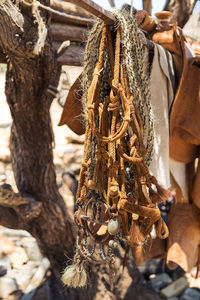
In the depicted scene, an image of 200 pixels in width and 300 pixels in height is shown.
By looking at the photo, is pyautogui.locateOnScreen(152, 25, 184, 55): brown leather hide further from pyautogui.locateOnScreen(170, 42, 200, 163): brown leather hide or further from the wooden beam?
the wooden beam

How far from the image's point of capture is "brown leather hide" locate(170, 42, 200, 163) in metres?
1.31

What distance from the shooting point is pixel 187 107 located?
1353mm

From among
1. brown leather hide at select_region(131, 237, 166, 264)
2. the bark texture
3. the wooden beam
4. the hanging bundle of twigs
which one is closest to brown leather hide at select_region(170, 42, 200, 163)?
the hanging bundle of twigs

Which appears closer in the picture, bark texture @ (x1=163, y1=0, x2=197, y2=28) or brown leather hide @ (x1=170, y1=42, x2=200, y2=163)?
brown leather hide @ (x1=170, y1=42, x2=200, y2=163)

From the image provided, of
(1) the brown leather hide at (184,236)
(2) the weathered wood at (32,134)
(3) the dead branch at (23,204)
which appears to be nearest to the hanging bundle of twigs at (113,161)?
(2) the weathered wood at (32,134)

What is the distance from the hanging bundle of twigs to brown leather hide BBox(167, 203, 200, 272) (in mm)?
730

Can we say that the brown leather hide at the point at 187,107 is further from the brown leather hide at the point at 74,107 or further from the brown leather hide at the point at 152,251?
the brown leather hide at the point at 152,251

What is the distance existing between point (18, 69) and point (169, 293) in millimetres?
2975

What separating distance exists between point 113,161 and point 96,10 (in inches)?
17.7

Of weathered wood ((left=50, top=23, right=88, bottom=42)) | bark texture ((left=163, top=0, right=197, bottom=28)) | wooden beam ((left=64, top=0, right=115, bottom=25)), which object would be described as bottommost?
weathered wood ((left=50, top=23, right=88, bottom=42))

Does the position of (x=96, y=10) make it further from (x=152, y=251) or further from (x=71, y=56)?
(x=152, y=251)

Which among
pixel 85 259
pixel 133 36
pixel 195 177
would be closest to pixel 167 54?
pixel 133 36

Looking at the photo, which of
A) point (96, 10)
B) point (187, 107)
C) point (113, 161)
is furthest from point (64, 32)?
point (113, 161)

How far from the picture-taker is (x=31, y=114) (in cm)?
177
